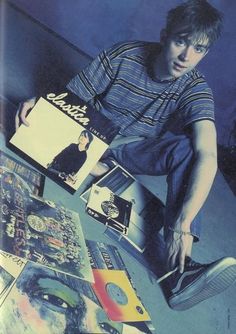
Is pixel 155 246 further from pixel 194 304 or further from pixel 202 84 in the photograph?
pixel 202 84

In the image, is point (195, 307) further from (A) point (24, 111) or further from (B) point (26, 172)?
(A) point (24, 111)

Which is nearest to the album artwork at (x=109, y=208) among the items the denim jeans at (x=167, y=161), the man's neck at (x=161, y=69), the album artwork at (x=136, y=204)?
the album artwork at (x=136, y=204)

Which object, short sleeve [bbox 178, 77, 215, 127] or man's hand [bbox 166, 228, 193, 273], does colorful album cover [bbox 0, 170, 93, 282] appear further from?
short sleeve [bbox 178, 77, 215, 127]

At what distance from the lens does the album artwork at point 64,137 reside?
3.82ft

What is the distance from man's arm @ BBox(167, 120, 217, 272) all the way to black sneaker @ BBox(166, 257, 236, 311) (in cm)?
4

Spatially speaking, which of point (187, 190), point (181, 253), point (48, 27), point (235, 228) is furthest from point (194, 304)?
point (48, 27)

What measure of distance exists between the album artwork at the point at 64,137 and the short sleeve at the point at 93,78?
0.06m

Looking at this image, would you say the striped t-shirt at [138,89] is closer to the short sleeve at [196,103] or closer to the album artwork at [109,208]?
the short sleeve at [196,103]

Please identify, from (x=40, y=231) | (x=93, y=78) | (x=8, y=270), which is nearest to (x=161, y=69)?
(x=93, y=78)

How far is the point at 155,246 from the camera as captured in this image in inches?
47.1

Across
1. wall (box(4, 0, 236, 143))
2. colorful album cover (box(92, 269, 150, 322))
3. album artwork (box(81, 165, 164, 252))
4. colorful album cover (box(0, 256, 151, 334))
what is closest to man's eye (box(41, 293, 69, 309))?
colorful album cover (box(0, 256, 151, 334))

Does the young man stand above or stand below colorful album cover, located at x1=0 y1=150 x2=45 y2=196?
above

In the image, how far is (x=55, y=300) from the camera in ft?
2.69

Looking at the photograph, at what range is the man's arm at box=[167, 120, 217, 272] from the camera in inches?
41.7
